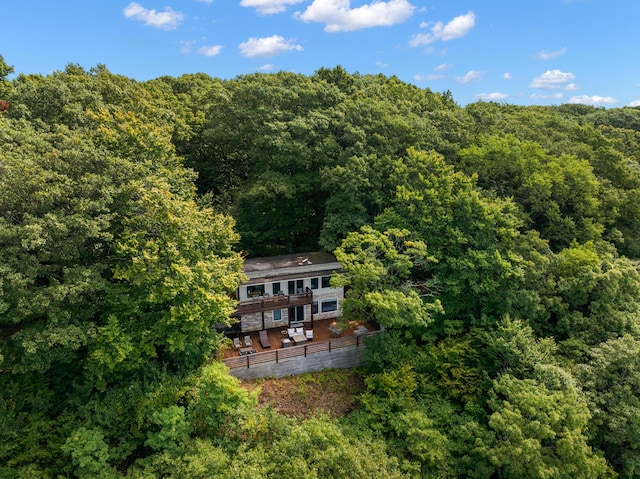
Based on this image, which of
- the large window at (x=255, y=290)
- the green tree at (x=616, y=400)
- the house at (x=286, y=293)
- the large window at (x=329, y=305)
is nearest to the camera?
the green tree at (x=616, y=400)

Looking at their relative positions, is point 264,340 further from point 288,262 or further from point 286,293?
point 288,262

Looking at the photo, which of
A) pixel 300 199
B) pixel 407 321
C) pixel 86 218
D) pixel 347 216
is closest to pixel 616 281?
pixel 407 321

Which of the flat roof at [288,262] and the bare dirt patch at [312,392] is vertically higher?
the flat roof at [288,262]

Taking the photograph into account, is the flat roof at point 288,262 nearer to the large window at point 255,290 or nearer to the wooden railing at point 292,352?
the large window at point 255,290

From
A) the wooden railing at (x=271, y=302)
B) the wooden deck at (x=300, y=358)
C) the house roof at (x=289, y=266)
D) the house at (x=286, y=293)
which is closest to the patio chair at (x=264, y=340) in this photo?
the wooden deck at (x=300, y=358)

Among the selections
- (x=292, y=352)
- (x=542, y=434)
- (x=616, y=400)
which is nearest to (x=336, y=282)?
(x=292, y=352)

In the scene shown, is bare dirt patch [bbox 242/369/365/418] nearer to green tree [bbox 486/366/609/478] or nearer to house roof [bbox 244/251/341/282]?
house roof [bbox 244/251/341/282]

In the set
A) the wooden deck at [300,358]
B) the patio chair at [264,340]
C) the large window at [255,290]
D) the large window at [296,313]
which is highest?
the large window at [255,290]

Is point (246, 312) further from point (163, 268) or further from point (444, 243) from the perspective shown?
point (444, 243)
